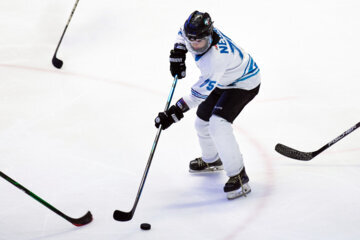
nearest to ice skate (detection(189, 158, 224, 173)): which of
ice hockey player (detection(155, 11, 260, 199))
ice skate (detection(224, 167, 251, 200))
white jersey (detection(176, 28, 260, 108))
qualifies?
ice hockey player (detection(155, 11, 260, 199))

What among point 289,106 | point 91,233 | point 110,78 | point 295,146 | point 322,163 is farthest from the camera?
point 110,78

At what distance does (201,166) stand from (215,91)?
50cm

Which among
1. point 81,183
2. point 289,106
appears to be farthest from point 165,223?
point 289,106

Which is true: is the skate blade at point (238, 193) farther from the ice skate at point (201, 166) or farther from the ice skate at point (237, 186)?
the ice skate at point (201, 166)

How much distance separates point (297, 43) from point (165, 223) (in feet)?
10.7

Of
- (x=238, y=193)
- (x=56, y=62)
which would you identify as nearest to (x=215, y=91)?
(x=238, y=193)

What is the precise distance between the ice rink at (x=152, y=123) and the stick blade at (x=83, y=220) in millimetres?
32

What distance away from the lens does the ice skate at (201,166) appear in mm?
3582

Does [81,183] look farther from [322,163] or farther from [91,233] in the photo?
[322,163]

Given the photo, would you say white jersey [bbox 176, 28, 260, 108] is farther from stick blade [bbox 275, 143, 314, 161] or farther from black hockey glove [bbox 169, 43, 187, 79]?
stick blade [bbox 275, 143, 314, 161]

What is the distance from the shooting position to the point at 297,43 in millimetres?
5637

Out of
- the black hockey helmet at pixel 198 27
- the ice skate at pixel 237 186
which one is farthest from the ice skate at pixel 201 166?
the black hockey helmet at pixel 198 27

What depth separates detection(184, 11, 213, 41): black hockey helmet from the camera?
9.68 feet

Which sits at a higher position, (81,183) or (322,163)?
(322,163)
